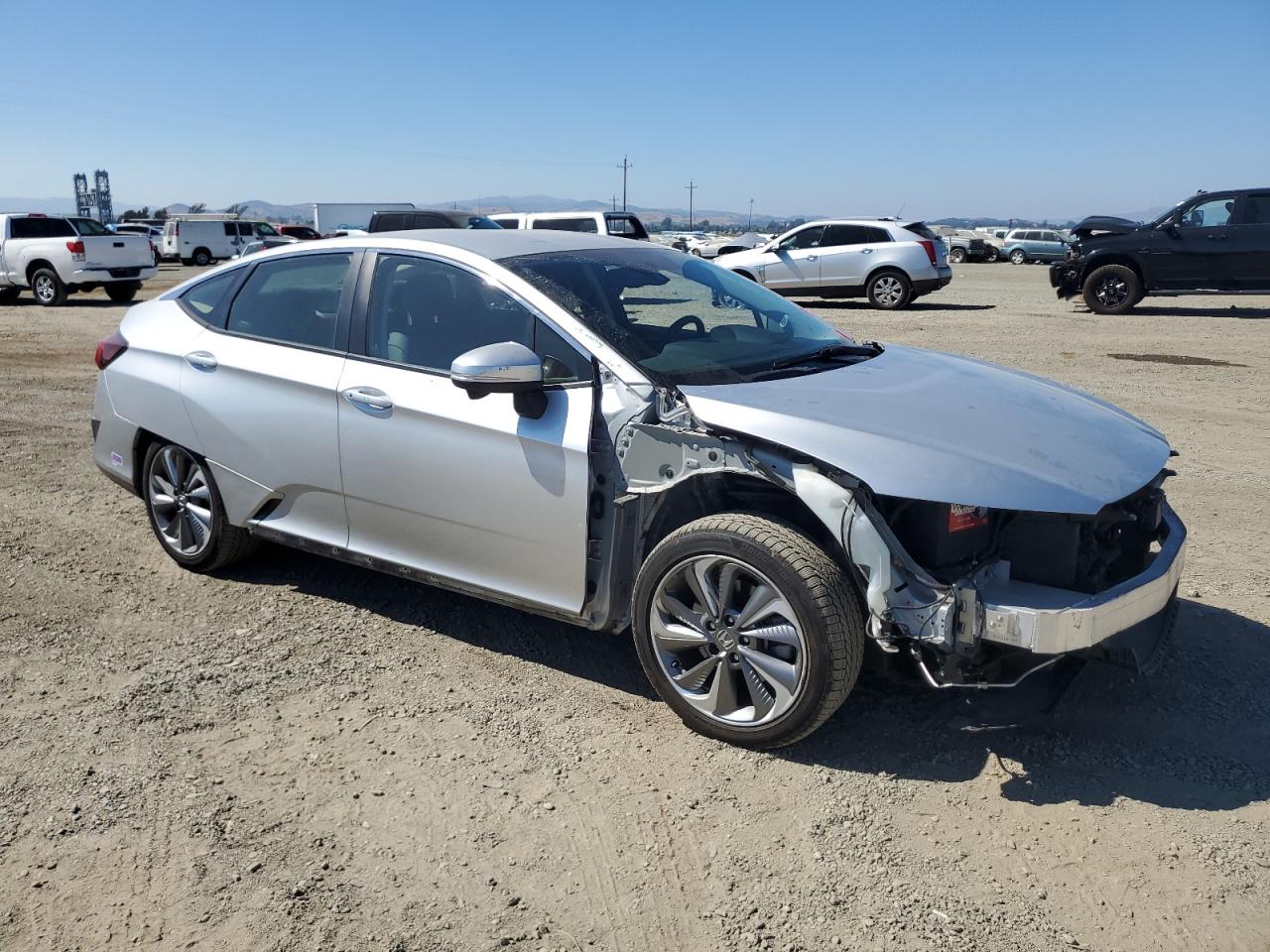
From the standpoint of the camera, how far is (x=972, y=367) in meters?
4.53

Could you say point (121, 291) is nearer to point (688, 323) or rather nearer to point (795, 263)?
point (795, 263)

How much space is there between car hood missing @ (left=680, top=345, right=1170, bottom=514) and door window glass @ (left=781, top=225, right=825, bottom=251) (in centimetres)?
1614

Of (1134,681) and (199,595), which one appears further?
(199,595)

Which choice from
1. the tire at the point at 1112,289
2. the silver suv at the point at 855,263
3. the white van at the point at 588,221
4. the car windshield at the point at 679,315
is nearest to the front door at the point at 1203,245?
the tire at the point at 1112,289

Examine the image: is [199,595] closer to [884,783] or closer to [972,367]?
[884,783]

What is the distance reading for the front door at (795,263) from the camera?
19.5m

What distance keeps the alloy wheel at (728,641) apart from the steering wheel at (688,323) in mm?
1093

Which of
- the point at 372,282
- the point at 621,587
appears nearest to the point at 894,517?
the point at 621,587

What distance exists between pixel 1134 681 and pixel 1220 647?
59cm

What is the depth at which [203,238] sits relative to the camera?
42.7 m

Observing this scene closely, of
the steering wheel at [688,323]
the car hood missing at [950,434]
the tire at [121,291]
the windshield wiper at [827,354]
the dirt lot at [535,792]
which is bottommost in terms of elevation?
the dirt lot at [535,792]

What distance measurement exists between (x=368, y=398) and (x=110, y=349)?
201 centimetres

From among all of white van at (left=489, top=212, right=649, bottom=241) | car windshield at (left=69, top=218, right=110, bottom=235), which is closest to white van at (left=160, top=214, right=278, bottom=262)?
car windshield at (left=69, top=218, right=110, bottom=235)

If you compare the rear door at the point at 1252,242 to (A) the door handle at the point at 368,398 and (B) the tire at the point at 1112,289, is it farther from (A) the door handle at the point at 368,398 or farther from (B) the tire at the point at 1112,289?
(A) the door handle at the point at 368,398
